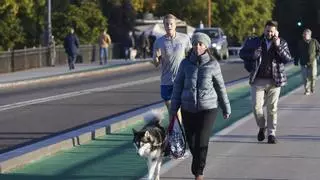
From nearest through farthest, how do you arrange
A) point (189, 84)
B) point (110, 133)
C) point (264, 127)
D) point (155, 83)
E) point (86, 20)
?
point (189, 84), point (264, 127), point (110, 133), point (155, 83), point (86, 20)

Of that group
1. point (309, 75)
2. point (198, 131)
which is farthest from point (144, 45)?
point (198, 131)

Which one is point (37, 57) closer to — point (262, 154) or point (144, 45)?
point (144, 45)

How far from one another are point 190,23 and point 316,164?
2441 inches

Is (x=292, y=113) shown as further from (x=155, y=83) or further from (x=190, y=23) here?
(x=190, y=23)

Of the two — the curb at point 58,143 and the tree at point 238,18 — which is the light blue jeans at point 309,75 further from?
the tree at point 238,18

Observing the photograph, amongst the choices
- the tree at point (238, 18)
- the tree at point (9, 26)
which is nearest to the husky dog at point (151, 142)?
the tree at point (9, 26)

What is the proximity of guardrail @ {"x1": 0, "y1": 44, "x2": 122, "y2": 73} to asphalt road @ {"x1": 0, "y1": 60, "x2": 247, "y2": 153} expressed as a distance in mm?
6009

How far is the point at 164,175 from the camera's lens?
383 inches

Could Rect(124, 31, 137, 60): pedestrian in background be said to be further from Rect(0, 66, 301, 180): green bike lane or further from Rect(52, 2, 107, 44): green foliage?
Rect(0, 66, 301, 180): green bike lane

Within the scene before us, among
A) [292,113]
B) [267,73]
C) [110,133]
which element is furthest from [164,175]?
[292,113]

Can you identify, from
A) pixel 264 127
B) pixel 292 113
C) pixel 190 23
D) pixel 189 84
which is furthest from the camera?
pixel 190 23

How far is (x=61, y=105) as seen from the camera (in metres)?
20.2

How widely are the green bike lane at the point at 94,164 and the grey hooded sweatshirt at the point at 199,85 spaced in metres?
1.36

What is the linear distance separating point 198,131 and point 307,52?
1333cm
